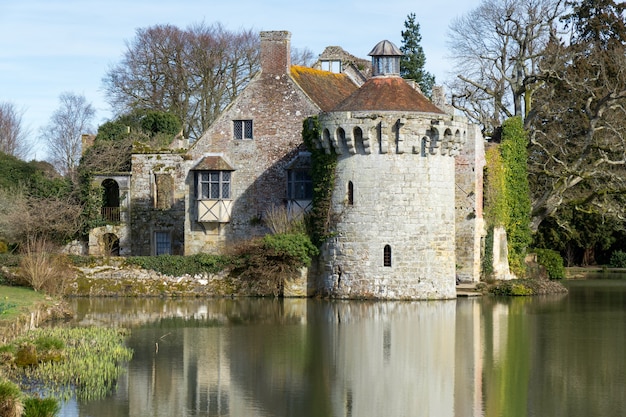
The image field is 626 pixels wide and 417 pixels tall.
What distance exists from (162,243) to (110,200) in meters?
4.36

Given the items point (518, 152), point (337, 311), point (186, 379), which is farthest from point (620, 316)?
point (186, 379)

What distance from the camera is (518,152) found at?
136 feet

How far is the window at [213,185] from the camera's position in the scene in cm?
3956

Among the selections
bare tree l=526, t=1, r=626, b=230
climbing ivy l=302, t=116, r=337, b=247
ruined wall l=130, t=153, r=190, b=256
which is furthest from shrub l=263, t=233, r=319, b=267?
bare tree l=526, t=1, r=626, b=230

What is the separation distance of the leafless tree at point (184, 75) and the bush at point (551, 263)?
67.3 ft

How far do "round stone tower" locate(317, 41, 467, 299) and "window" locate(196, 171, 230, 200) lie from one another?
21.6 ft

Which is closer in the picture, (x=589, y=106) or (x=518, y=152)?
(x=518, y=152)

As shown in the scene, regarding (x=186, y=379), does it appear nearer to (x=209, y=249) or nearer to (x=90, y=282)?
(x=90, y=282)

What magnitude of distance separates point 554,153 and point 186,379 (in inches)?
1095

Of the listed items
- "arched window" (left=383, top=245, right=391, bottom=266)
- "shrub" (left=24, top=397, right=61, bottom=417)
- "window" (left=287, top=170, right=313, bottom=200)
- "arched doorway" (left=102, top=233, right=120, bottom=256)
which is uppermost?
"window" (left=287, top=170, right=313, bottom=200)

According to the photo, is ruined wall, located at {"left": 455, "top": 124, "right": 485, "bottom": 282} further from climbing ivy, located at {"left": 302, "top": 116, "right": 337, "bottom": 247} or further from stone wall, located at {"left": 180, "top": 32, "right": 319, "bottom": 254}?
climbing ivy, located at {"left": 302, "top": 116, "right": 337, "bottom": 247}

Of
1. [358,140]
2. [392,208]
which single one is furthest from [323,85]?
[392,208]

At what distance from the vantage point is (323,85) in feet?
139

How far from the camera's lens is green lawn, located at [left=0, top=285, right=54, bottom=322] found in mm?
26330
